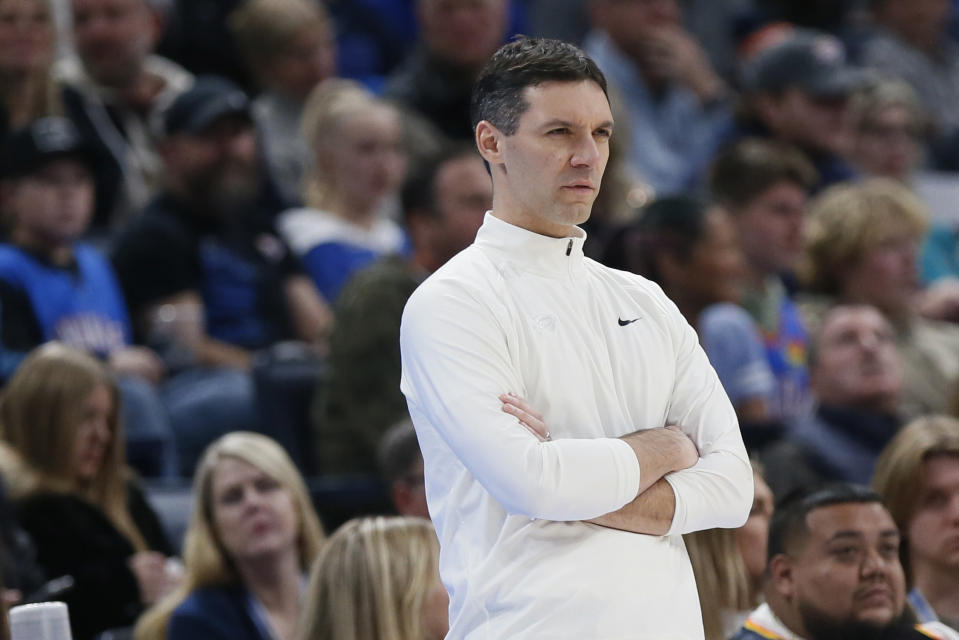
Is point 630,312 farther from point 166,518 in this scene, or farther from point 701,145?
point 701,145

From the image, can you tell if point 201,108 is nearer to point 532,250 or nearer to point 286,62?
point 286,62

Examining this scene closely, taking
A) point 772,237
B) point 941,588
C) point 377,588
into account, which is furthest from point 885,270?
point 377,588

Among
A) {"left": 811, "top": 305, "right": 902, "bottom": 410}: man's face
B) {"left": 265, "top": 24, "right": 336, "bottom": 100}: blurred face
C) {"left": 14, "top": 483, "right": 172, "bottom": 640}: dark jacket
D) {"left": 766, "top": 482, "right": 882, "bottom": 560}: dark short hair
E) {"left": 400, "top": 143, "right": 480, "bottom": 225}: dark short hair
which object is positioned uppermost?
{"left": 265, "top": 24, "right": 336, "bottom": 100}: blurred face

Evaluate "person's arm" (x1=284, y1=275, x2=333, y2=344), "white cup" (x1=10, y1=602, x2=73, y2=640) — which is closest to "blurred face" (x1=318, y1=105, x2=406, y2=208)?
"person's arm" (x1=284, y1=275, x2=333, y2=344)

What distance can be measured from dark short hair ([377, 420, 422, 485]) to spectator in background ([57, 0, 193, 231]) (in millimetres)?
2653

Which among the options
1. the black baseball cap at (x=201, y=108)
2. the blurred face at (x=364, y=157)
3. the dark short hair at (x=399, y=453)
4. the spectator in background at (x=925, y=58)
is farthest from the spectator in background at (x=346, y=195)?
the spectator in background at (x=925, y=58)

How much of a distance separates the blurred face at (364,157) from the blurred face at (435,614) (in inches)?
130

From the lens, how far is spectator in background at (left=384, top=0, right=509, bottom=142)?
857 centimetres

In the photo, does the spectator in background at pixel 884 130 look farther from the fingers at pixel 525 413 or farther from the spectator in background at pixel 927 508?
the fingers at pixel 525 413

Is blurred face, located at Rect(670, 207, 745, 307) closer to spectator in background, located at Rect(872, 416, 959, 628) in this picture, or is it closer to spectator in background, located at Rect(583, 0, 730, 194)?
spectator in background, located at Rect(872, 416, 959, 628)

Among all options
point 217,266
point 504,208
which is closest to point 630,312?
point 504,208

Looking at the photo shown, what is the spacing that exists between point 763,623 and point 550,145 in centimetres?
151

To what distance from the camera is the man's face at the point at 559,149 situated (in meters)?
2.90

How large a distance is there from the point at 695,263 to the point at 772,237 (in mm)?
1008
